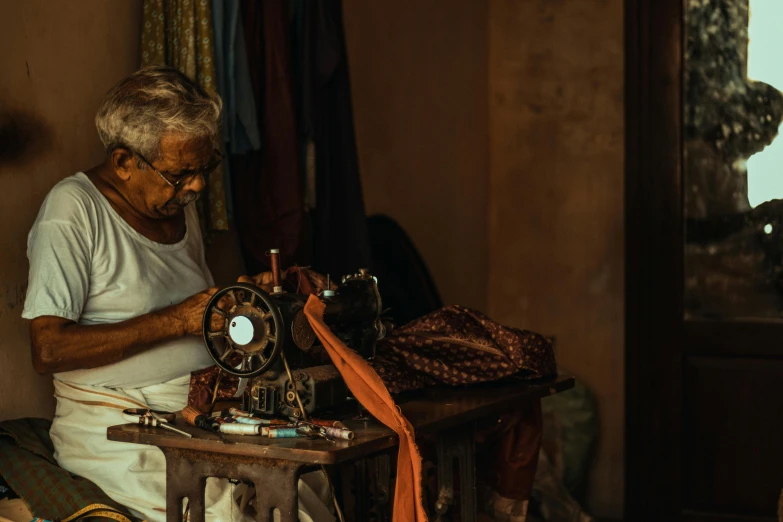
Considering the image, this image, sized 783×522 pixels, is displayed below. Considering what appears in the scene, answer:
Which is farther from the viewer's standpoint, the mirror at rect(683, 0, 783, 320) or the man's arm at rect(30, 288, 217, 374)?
the mirror at rect(683, 0, 783, 320)

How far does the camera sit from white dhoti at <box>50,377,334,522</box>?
2314mm

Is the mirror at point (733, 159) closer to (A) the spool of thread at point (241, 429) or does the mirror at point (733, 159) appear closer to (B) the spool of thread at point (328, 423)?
(B) the spool of thread at point (328, 423)

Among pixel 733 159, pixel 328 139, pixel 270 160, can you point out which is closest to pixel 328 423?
pixel 270 160

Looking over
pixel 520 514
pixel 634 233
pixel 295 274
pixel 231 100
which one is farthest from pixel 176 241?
pixel 634 233

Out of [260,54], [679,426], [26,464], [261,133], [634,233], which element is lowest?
[679,426]

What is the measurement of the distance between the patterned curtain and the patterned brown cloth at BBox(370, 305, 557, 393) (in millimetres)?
A: 1043

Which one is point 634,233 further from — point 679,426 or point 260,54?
point 260,54

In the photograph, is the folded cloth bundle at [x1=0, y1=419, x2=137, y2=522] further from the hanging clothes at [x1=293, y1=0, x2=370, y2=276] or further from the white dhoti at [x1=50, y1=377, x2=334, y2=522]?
the hanging clothes at [x1=293, y1=0, x2=370, y2=276]

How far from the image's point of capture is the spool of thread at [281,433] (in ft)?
6.64

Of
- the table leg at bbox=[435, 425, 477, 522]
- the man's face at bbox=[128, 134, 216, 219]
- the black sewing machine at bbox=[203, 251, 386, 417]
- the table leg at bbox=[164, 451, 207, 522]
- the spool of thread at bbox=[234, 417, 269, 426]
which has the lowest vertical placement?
the table leg at bbox=[435, 425, 477, 522]

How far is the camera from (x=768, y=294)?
14.1ft

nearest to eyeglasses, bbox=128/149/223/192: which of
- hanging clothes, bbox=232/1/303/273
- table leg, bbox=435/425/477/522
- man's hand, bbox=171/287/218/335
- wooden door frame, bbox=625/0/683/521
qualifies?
man's hand, bbox=171/287/218/335

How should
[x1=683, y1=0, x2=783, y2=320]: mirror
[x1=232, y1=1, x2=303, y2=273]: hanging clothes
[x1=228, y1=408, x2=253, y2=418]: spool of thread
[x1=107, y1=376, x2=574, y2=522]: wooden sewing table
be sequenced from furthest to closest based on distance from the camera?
[x1=683, y1=0, x2=783, y2=320]: mirror, [x1=232, y1=1, x2=303, y2=273]: hanging clothes, [x1=228, y1=408, x2=253, y2=418]: spool of thread, [x1=107, y1=376, x2=574, y2=522]: wooden sewing table

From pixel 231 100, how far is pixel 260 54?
0.25 meters
